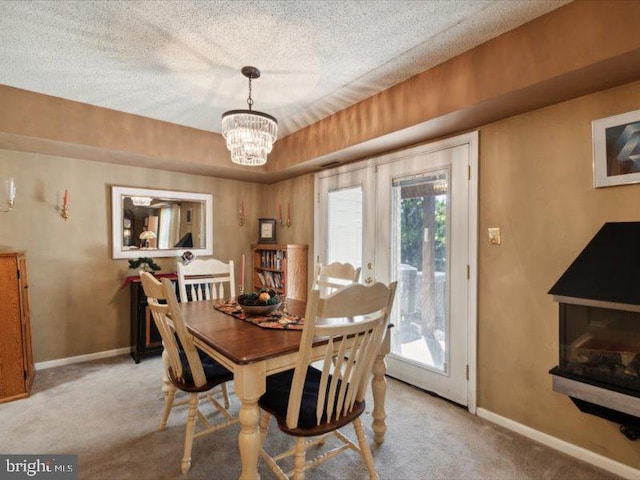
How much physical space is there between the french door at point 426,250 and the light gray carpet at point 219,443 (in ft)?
1.06

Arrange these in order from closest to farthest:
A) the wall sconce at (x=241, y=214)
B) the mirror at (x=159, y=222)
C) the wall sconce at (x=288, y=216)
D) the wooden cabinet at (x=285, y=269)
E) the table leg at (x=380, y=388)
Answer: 1. the table leg at (x=380, y=388)
2. the mirror at (x=159, y=222)
3. the wooden cabinet at (x=285, y=269)
4. the wall sconce at (x=288, y=216)
5. the wall sconce at (x=241, y=214)

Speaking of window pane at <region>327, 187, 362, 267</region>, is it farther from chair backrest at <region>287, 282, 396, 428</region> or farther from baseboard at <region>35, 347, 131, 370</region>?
baseboard at <region>35, 347, 131, 370</region>

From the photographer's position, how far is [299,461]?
4.76ft

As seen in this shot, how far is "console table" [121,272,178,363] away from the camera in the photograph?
11.0 feet

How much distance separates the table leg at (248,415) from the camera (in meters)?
1.36

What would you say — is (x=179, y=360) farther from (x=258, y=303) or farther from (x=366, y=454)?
(x=366, y=454)

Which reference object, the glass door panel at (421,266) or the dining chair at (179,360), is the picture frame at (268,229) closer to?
the glass door panel at (421,266)

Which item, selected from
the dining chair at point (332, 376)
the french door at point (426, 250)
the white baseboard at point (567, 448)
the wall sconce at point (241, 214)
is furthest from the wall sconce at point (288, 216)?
the white baseboard at point (567, 448)

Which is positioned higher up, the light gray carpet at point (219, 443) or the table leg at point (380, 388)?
the table leg at point (380, 388)

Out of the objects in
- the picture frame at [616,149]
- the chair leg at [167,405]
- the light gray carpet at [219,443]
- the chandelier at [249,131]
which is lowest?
the light gray carpet at [219,443]

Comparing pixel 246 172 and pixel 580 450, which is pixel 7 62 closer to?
pixel 246 172

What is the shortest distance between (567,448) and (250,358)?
2036 mm

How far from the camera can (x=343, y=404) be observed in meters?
1.53

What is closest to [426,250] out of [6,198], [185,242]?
[185,242]
